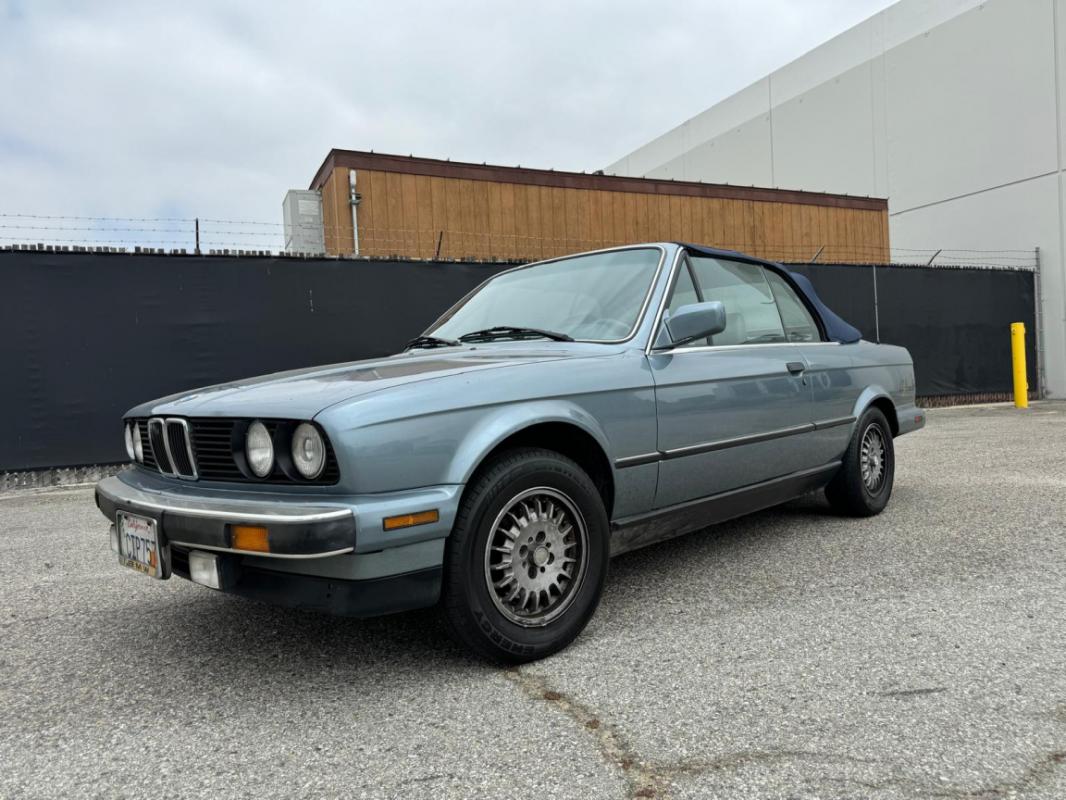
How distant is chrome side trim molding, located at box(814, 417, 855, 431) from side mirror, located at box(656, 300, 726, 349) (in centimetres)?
117

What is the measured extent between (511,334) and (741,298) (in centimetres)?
124

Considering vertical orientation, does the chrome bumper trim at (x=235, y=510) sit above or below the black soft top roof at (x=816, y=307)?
below

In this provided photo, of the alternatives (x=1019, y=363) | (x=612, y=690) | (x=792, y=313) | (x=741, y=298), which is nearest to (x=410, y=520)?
(x=612, y=690)

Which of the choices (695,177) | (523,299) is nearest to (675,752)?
(523,299)

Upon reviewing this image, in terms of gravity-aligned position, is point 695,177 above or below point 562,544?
above

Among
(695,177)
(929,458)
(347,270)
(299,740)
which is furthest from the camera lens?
(695,177)

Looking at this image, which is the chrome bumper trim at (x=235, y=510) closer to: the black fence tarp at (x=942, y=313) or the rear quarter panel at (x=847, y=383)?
the rear quarter panel at (x=847, y=383)

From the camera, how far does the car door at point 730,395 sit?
298 centimetres

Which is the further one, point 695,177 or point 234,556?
point 695,177

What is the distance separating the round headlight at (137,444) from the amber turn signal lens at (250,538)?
0.91 m

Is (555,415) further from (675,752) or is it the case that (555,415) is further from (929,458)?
(929,458)

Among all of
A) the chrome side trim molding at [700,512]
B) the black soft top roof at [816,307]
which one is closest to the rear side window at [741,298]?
the black soft top roof at [816,307]

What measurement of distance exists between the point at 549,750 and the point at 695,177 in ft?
83.8

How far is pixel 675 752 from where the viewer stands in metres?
1.85
